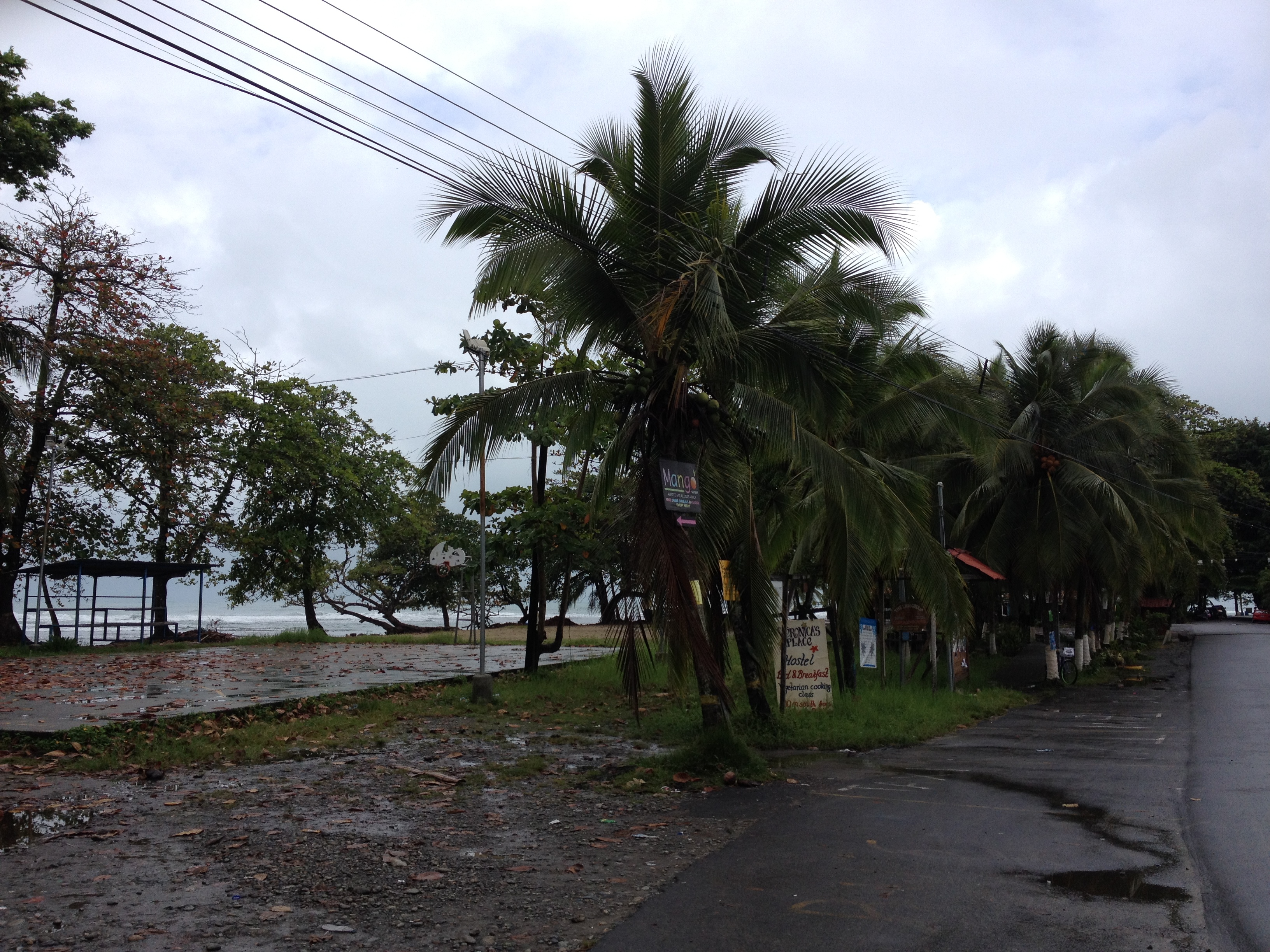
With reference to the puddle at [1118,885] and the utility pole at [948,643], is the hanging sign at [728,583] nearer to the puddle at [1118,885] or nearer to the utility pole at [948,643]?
the puddle at [1118,885]

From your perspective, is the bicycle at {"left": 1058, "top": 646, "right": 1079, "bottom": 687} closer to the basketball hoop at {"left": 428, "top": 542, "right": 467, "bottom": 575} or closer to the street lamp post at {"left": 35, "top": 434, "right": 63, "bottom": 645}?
the basketball hoop at {"left": 428, "top": 542, "right": 467, "bottom": 575}

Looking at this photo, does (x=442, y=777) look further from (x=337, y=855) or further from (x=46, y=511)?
(x=46, y=511)

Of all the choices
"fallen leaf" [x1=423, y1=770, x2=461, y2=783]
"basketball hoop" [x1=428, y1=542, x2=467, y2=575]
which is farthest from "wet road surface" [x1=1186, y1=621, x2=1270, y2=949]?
"basketball hoop" [x1=428, y1=542, x2=467, y2=575]

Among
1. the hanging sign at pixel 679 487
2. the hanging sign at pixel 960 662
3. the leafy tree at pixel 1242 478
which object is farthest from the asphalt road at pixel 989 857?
the leafy tree at pixel 1242 478

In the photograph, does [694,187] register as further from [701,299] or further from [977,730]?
[977,730]

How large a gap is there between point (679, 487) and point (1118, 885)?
4.83 metres

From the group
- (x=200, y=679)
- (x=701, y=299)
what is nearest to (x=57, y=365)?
(x=200, y=679)

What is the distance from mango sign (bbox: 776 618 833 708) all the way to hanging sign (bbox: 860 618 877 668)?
2.84 meters

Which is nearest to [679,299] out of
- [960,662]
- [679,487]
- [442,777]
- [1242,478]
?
[679,487]

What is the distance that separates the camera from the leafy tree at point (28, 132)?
1897 cm

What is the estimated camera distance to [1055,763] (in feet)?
36.7

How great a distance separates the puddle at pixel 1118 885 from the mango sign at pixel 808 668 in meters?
7.33

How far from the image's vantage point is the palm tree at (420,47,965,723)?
9633 mm

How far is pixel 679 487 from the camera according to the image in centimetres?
945
